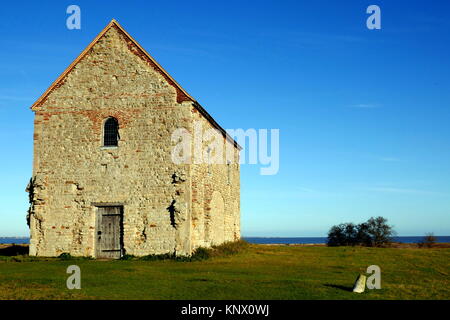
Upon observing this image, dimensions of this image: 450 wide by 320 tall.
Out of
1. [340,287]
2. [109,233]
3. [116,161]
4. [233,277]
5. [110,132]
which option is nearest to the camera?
[340,287]

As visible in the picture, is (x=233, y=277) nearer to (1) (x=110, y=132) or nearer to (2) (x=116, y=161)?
(2) (x=116, y=161)

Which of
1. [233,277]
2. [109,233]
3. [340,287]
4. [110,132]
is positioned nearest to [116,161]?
[110,132]

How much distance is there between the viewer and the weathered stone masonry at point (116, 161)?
21.6 meters

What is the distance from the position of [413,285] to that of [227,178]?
16.4 m

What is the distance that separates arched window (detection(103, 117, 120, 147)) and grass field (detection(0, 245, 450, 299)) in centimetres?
571

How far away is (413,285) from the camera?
14.9 meters

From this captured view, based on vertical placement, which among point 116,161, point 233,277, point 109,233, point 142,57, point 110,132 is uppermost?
point 142,57

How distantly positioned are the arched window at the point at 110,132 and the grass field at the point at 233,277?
5711mm

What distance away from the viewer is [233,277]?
15.3 metres

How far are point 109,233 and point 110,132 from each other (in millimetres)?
4933

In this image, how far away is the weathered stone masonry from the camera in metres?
21.6
